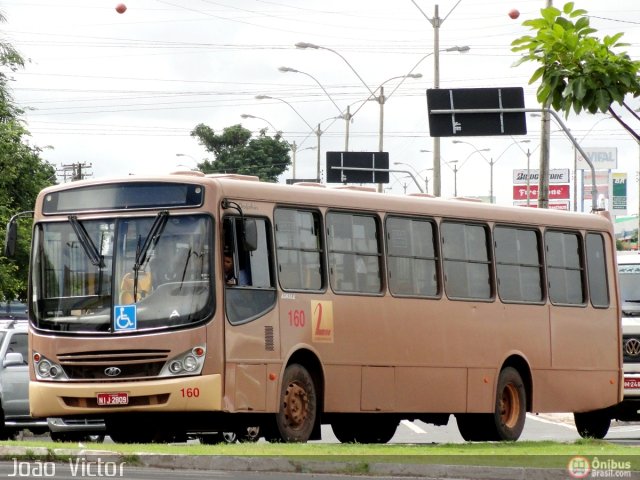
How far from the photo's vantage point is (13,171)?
5538cm

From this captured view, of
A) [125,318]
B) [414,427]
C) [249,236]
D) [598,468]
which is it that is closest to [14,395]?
[125,318]

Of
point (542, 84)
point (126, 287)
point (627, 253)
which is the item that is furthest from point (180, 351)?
point (627, 253)

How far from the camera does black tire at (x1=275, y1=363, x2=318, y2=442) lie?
18.8 m

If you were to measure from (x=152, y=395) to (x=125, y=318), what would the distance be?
87 centimetres

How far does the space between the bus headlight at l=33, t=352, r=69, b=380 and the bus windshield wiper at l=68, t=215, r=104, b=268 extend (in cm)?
119

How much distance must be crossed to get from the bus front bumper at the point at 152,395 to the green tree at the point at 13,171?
3550 centimetres

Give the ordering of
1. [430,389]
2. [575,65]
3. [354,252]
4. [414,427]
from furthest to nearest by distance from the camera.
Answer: [414,427]
[430,389]
[354,252]
[575,65]

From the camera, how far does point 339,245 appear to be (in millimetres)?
20016

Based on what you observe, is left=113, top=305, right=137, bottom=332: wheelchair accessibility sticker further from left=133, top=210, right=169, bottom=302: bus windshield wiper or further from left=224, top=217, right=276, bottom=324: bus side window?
left=224, top=217, right=276, bottom=324: bus side window

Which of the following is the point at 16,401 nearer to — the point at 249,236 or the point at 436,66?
the point at 249,236

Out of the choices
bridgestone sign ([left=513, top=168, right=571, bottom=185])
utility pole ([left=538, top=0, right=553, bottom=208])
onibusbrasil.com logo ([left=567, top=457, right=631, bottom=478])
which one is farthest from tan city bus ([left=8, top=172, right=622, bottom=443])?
bridgestone sign ([left=513, top=168, right=571, bottom=185])

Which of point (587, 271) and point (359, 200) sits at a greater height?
point (359, 200)

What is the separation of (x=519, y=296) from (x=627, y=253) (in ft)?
15.9

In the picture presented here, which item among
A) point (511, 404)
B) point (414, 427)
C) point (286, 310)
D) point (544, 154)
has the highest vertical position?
point (544, 154)
